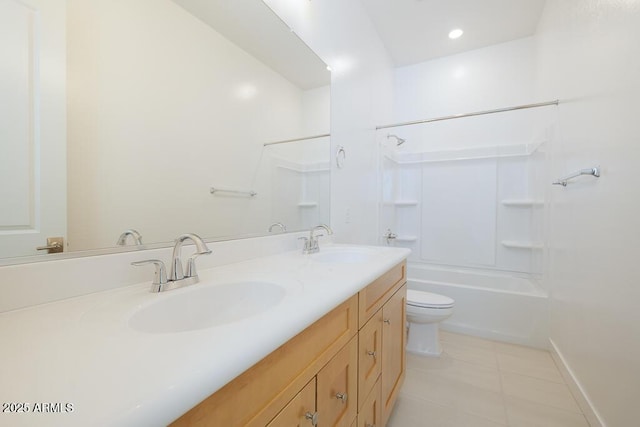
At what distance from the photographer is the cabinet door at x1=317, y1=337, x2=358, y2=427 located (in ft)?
2.19

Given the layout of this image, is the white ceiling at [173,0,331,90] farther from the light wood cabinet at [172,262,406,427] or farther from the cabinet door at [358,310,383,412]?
the cabinet door at [358,310,383,412]

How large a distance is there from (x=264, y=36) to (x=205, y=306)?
121 cm

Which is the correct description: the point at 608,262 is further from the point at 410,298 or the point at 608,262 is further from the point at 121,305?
the point at 121,305

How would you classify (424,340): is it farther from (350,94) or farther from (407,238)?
(350,94)

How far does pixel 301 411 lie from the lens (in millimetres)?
580

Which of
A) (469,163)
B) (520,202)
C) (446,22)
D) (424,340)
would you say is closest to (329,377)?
(424,340)

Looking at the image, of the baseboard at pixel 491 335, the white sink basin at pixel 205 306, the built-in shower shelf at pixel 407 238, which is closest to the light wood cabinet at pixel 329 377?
the white sink basin at pixel 205 306

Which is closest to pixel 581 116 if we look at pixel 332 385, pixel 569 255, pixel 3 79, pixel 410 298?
pixel 569 255

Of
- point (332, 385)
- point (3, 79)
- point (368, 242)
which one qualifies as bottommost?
point (332, 385)

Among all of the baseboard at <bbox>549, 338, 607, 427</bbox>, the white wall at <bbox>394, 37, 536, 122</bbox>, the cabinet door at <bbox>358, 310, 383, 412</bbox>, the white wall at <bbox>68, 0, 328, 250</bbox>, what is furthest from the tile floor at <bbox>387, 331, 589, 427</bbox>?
the white wall at <bbox>394, 37, 536, 122</bbox>

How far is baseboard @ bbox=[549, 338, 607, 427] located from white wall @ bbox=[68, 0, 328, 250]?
5.95 feet

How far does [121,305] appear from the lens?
0.59 meters

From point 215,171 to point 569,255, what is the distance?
2.07 m

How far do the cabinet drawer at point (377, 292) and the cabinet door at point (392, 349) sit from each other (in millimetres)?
45
